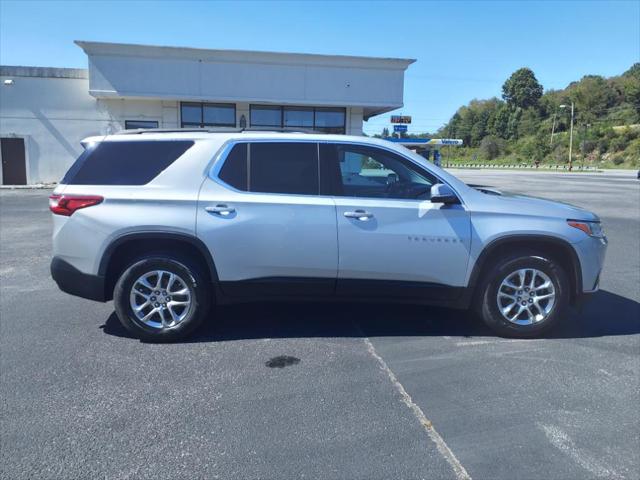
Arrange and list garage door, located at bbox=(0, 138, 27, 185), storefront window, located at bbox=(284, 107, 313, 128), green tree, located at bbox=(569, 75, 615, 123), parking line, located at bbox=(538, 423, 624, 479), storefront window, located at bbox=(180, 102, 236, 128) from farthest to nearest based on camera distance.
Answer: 1. green tree, located at bbox=(569, 75, 615, 123)
2. garage door, located at bbox=(0, 138, 27, 185)
3. storefront window, located at bbox=(284, 107, 313, 128)
4. storefront window, located at bbox=(180, 102, 236, 128)
5. parking line, located at bbox=(538, 423, 624, 479)

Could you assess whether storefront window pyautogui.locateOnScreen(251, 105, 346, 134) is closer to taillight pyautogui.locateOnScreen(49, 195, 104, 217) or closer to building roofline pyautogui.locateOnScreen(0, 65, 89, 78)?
building roofline pyautogui.locateOnScreen(0, 65, 89, 78)

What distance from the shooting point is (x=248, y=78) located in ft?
70.3

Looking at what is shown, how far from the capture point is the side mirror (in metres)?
4.54

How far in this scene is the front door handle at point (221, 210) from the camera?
4566 millimetres

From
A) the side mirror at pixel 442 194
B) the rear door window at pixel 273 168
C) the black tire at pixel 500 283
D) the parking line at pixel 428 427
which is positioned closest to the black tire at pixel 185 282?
the rear door window at pixel 273 168

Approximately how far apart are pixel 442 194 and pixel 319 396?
2069 millimetres

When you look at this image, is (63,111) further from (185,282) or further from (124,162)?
(185,282)

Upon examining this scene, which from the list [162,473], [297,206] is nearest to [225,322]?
[297,206]

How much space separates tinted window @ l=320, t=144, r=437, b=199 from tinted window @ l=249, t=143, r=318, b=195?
113mm

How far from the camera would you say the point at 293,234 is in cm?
458

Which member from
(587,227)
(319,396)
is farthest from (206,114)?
(319,396)

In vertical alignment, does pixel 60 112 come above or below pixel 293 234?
above

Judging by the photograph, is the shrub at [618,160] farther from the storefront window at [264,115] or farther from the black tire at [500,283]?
the black tire at [500,283]

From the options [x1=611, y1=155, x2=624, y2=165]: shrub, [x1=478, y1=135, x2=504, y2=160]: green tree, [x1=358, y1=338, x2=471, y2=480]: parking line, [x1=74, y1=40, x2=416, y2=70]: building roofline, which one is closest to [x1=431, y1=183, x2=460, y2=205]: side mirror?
[x1=358, y1=338, x2=471, y2=480]: parking line
